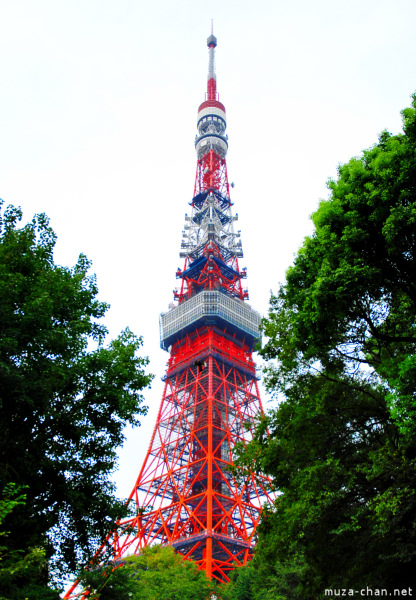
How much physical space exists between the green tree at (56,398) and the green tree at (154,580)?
8.78 feet

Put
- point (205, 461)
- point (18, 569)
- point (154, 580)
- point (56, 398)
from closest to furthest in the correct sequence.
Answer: point (18, 569) → point (56, 398) → point (154, 580) → point (205, 461)

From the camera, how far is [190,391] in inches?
1630

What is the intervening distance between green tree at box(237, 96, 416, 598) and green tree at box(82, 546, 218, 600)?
4.41 m

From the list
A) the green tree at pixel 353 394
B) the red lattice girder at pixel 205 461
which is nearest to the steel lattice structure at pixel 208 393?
the red lattice girder at pixel 205 461

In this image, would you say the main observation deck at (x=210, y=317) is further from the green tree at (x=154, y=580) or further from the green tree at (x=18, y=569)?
the green tree at (x=18, y=569)

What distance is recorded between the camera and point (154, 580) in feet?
68.0

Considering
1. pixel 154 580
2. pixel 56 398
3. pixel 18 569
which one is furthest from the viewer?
pixel 154 580

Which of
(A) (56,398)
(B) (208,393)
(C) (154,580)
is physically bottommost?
(C) (154,580)

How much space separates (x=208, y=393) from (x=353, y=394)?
2735 cm

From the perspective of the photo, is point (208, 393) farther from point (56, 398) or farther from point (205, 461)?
point (56, 398)

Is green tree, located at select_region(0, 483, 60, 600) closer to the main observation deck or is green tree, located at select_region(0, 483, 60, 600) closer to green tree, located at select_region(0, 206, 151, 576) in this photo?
green tree, located at select_region(0, 206, 151, 576)

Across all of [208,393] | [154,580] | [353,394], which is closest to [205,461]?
[208,393]

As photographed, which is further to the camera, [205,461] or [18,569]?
[205,461]

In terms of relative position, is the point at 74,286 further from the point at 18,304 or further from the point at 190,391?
the point at 190,391
